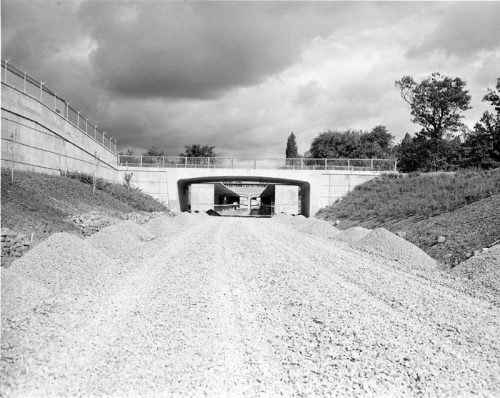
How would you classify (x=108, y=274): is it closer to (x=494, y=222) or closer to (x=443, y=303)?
(x=443, y=303)

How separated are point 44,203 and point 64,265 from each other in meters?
10.5

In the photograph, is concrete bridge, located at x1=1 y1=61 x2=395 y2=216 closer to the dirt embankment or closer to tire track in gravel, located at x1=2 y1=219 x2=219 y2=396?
the dirt embankment

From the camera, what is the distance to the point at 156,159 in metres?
50.5

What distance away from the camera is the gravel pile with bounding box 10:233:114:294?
9.65 m

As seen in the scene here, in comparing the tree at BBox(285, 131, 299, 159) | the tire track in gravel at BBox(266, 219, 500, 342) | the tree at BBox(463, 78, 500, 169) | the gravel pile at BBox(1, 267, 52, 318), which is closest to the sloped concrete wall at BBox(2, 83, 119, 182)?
the gravel pile at BBox(1, 267, 52, 318)

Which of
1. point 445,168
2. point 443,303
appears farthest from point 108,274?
point 445,168

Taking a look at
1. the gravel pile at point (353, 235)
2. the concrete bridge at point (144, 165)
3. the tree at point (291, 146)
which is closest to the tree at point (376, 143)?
the tree at point (291, 146)

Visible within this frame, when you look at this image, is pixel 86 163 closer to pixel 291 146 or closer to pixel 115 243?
pixel 115 243

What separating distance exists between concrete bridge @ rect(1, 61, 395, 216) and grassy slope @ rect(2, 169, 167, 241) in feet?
5.06

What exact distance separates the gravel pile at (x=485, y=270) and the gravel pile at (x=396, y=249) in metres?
1.64

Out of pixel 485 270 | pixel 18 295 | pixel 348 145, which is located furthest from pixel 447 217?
pixel 348 145

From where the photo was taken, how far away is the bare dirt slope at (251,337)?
4820mm

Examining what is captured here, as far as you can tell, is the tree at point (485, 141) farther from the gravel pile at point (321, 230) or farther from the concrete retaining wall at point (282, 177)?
the gravel pile at point (321, 230)

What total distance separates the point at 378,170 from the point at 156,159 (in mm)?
26468
